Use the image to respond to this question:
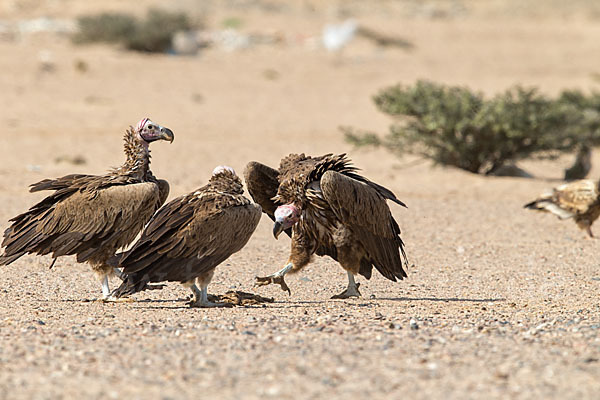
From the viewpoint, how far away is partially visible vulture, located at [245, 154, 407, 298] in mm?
8016

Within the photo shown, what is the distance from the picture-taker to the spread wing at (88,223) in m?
7.77

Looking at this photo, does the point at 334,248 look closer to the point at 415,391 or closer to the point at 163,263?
the point at 163,263

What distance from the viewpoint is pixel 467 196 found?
1559 cm

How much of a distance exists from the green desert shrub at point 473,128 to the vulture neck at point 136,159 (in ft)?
30.2

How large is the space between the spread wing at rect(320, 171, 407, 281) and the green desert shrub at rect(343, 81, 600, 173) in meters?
8.44

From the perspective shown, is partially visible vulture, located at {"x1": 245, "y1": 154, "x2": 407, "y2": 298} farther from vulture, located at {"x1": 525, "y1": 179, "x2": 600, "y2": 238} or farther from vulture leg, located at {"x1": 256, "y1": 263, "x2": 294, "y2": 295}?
vulture, located at {"x1": 525, "y1": 179, "x2": 600, "y2": 238}

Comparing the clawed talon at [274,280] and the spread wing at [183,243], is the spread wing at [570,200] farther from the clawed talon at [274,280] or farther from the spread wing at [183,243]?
the spread wing at [183,243]

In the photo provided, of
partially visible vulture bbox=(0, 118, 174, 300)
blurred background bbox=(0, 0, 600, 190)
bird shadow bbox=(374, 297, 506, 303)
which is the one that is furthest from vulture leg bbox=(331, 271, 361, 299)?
blurred background bbox=(0, 0, 600, 190)

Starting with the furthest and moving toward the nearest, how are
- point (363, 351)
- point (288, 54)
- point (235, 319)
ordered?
point (288, 54) → point (235, 319) → point (363, 351)

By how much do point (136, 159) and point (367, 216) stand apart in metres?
2.10

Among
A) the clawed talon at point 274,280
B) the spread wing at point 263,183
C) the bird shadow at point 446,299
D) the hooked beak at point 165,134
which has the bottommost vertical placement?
the bird shadow at point 446,299

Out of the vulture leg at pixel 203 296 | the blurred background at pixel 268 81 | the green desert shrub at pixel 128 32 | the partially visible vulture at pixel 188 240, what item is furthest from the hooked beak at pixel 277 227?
the green desert shrub at pixel 128 32

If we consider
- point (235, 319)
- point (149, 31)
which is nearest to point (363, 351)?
point (235, 319)

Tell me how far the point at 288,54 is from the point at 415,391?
101 ft
